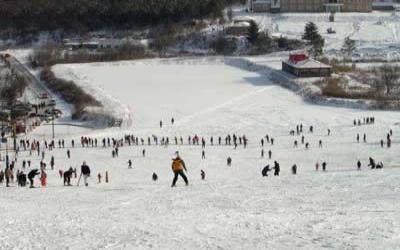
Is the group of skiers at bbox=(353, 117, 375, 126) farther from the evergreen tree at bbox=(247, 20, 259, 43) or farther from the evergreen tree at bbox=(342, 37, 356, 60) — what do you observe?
the evergreen tree at bbox=(247, 20, 259, 43)

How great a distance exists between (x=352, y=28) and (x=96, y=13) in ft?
104

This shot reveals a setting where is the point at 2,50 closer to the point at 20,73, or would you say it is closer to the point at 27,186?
the point at 20,73

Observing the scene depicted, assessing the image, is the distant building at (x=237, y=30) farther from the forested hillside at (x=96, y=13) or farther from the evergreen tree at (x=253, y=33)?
the forested hillside at (x=96, y=13)

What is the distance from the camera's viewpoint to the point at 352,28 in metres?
81.3

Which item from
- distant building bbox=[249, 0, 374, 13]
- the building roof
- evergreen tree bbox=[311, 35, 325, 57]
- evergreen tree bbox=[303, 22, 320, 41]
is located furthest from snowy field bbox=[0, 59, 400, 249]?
distant building bbox=[249, 0, 374, 13]

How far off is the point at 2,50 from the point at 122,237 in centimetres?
7713

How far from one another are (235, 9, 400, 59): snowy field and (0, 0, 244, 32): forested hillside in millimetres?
6004

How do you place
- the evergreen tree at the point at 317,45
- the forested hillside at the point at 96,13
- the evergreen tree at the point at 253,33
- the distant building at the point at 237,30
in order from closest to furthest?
the evergreen tree at the point at 317,45
the evergreen tree at the point at 253,33
the distant building at the point at 237,30
the forested hillside at the point at 96,13

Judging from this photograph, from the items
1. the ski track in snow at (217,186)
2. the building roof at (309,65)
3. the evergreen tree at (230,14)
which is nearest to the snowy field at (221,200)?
the ski track in snow at (217,186)

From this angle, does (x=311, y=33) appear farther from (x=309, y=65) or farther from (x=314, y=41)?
(x=309, y=65)

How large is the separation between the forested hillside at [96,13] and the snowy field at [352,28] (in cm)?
600

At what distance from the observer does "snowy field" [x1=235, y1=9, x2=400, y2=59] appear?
2822 inches

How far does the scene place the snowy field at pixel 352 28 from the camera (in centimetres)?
7169

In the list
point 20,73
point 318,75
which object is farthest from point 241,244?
point 20,73
